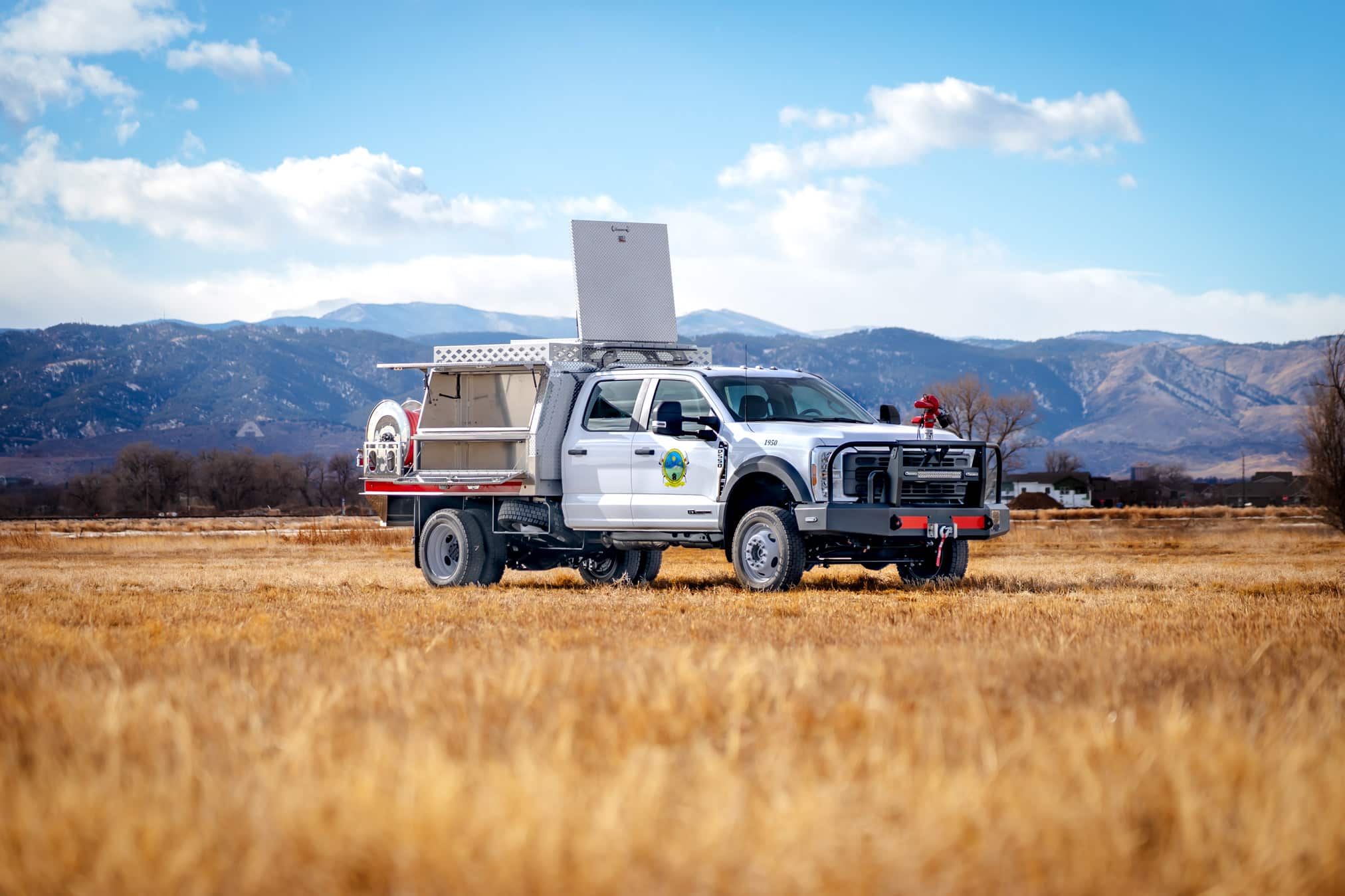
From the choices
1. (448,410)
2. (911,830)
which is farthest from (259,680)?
(448,410)

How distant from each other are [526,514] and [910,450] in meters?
4.55

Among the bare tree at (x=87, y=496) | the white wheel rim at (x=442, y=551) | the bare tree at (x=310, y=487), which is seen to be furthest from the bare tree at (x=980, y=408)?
the white wheel rim at (x=442, y=551)

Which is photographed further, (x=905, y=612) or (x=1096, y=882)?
(x=905, y=612)

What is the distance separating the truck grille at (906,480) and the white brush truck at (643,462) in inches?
0.7

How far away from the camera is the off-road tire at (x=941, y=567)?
1582 centimetres

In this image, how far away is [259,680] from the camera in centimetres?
638

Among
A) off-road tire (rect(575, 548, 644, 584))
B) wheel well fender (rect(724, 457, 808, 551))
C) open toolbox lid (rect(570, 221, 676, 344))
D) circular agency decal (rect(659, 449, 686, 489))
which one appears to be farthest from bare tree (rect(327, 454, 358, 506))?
wheel well fender (rect(724, 457, 808, 551))

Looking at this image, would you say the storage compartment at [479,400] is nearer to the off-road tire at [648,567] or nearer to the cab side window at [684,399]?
the cab side window at [684,399]

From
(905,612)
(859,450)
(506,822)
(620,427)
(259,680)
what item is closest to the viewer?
(506,822)

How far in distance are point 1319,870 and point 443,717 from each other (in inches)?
115

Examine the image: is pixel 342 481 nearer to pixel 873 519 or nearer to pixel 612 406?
pixel 612 406

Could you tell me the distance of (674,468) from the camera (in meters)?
15.6

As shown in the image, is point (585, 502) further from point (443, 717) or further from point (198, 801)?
point (198, 801)

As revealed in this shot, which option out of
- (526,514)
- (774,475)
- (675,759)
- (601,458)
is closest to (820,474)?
(774,475)
